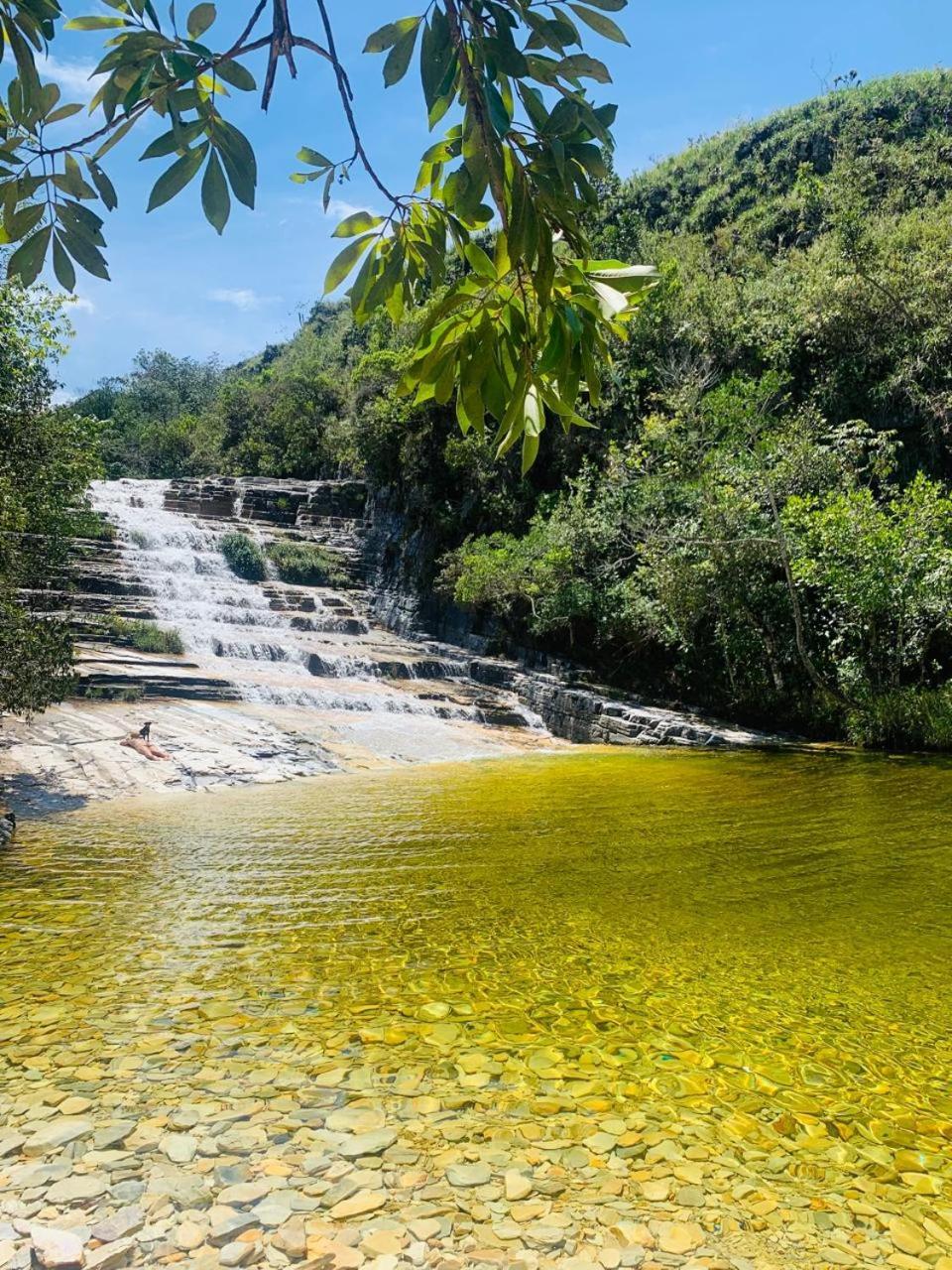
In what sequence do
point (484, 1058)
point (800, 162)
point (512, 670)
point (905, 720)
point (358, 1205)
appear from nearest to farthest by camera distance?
1. point (358, 1205)
2. point (484, 1058)
3. point (905, 720)
4. point (512, 670)
5. point (800, 162)

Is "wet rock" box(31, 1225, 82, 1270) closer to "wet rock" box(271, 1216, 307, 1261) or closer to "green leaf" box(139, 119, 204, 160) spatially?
"wet rock" box(271, 1216, 307, 1261)

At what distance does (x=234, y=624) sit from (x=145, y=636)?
309cm

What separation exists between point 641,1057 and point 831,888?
2504 millimetres

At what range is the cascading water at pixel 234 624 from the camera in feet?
48.8

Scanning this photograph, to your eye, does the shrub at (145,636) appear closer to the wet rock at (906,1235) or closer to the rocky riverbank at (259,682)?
the rocky riverbank at (259,682)

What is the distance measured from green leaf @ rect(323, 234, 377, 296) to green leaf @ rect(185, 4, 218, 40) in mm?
461

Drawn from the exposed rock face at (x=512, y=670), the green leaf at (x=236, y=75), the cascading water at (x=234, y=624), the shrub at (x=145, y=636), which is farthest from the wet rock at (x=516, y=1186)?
the shrub at (x=145, y=636)

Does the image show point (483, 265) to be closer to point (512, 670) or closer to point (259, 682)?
point (259, 682)

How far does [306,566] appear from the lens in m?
24.8

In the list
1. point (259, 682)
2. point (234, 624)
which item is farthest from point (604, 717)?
point (234, 624)

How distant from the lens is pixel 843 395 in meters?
18.9

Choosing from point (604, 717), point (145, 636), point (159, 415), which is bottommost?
point (604, 717)

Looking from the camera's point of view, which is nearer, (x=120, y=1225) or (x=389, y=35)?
(x=389, y=35)

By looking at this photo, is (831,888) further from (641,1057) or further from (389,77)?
(389,77)
